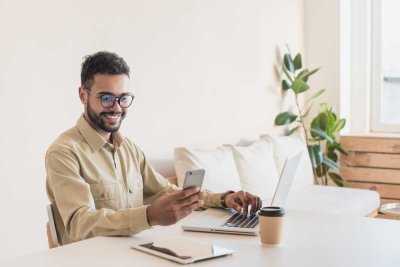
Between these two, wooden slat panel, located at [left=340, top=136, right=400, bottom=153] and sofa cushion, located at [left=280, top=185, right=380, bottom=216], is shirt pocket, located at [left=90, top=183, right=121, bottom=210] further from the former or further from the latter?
wooden slat panel, located at [left=340, top=136, right=400, bottom=153]

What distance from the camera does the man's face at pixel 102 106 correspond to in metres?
2.28

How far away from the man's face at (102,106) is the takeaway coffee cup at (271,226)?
70 centimetres

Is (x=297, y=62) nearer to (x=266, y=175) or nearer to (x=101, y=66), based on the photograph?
(x=266, y=175)

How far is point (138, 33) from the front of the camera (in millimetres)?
3404

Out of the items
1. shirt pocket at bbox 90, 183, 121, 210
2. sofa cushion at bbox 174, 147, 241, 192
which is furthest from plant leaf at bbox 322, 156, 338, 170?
shirt pocket at bbox 90, 183, 121, 210

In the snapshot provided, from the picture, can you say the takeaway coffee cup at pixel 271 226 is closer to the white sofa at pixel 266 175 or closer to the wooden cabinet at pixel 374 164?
the white sofa at pixel 266 175

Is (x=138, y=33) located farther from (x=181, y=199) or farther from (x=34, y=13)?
(x=181, y=199)

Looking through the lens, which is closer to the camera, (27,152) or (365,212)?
(27,152)

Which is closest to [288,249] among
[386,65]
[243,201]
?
[243,201]

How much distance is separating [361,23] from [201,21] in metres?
1.87

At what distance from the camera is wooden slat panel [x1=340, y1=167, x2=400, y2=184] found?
4844mm

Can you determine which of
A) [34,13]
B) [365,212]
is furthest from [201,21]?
[365,212]

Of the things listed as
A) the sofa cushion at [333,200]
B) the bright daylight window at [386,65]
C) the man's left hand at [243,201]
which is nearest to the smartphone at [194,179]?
the man's left hand at [243,201]

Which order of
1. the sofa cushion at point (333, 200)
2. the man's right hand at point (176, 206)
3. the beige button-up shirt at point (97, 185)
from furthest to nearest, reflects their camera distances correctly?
1. the sofa cushion at point (333, 200)
2. the beige button-up shirt at point (97, 185)
3. the man's right hand at point (176, 206)
